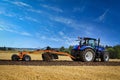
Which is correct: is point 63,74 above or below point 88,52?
below

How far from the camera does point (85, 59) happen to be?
24.8 metres

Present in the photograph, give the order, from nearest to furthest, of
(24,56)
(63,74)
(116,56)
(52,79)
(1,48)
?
(52,79)
(63,74)
(24,56)
(116,56)
(1,48)

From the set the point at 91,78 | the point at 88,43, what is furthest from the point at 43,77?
the point at 88,43

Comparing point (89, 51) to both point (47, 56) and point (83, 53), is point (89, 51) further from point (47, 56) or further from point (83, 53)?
point (47, 56)

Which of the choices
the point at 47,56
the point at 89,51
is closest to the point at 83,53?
the point at 89,51

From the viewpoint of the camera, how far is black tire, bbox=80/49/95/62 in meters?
24.5

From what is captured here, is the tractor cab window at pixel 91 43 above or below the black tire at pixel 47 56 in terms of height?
above

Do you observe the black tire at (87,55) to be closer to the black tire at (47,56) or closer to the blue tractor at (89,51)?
the blue tractor at (89,51)

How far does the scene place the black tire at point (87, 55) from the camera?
24.5 metres

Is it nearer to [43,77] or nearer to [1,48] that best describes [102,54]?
[43,77]

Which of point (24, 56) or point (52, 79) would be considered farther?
point (24, 56)

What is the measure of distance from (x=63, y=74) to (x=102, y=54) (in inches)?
435

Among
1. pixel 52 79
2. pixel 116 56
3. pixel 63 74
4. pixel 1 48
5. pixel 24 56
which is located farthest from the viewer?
pixel 1 48

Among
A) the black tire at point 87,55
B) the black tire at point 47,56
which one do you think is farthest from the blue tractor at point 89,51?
the black tire at point 47,56
